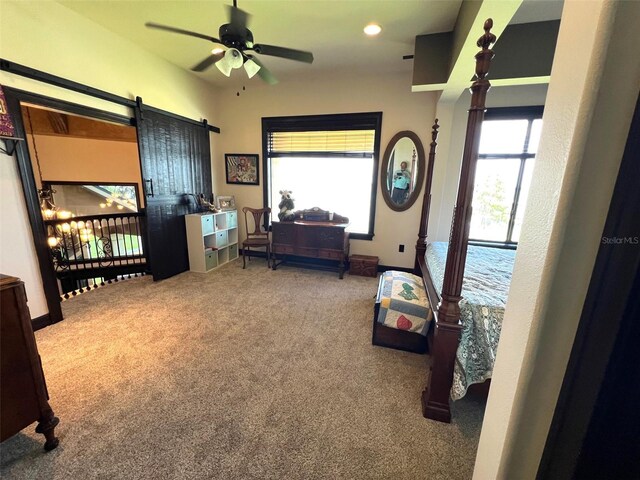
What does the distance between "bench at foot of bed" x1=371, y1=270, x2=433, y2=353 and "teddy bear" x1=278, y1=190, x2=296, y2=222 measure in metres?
2.33

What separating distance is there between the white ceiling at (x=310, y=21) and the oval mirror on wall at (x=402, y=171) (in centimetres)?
104

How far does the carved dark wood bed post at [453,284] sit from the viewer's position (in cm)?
145

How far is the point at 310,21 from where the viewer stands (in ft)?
9.02

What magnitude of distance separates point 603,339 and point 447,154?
3.74 m

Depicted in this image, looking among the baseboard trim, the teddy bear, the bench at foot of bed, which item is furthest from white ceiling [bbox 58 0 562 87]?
the baseboard trim

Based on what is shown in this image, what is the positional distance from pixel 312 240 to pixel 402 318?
2.22 m

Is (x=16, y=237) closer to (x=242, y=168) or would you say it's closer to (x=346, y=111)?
(x=242, y=168)

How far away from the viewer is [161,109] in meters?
3.76

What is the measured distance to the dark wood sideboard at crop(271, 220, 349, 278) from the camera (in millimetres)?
4105

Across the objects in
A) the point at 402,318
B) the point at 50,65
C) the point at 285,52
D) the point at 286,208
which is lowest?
the point at 402,318

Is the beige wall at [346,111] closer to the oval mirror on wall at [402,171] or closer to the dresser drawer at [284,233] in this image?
the oval mirror on wall at [402,171]

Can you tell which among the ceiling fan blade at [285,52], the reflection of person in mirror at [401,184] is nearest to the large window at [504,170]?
the reflection of person in mirror at [401,184]

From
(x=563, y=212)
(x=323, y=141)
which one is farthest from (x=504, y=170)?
(x=563, y=212)

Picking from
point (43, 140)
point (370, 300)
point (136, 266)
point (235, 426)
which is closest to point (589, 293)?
point (235, 426)
